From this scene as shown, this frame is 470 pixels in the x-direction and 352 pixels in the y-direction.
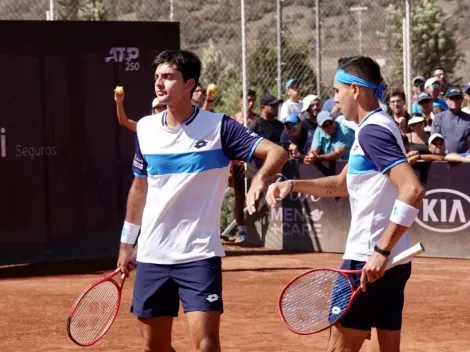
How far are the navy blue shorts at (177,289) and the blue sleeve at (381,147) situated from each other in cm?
106

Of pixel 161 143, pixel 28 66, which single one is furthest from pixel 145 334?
pixel 28 66

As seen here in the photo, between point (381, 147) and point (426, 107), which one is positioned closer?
point (381, 147)

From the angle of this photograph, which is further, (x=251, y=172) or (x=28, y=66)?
(x=251, y=172)

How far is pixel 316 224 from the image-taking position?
15.6 metres

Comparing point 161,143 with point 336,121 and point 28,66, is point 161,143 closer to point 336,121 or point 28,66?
point 28,66

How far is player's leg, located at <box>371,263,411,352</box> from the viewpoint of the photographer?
236 inches

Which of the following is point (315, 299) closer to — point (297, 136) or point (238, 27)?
point (297, 136)

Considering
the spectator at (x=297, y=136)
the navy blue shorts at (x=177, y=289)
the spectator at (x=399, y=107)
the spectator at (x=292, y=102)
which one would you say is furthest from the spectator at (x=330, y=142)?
the navy blue shorts at (x=177, y=289)

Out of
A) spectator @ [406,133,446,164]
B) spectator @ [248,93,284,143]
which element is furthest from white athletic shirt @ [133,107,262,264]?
spectator @ [248,93,284,143]

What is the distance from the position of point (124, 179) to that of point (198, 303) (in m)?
8.67

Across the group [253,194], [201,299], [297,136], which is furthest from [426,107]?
[253,194]

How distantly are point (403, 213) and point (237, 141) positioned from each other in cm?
111

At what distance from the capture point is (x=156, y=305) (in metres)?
6.25

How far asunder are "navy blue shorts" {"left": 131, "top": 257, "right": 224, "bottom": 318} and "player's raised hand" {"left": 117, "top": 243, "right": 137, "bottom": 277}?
26 centimetres
